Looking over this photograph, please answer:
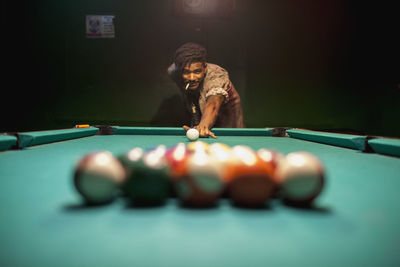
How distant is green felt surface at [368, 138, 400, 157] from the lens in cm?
148

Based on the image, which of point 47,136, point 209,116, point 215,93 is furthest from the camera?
point 215,93

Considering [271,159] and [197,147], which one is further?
[197,147]

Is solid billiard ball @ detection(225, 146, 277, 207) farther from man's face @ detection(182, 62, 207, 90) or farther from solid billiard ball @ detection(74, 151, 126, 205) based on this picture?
man's face @ detection(182, 62, 207, 90)

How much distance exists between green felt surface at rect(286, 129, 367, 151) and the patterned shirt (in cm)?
117

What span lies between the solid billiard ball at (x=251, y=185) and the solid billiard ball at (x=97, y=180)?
0.33m

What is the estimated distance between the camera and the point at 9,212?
64cm

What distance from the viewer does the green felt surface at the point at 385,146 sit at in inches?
58.5

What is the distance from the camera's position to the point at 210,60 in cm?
507

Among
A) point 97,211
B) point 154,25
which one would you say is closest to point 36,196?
point 97,211

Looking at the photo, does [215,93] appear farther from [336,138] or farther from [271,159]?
[271,159]

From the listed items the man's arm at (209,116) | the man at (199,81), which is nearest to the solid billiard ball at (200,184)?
the man's arm at (209,116)

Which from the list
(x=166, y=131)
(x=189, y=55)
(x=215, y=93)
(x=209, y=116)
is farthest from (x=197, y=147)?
(x=189, y=55)

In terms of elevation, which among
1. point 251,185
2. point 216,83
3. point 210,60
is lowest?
point 251,185

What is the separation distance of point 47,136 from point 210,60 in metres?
3.79
